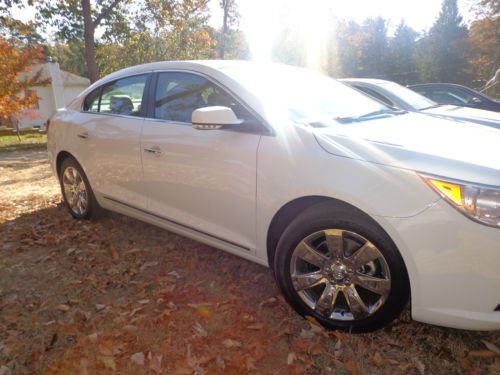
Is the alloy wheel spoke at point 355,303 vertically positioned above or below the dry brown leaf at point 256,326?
above

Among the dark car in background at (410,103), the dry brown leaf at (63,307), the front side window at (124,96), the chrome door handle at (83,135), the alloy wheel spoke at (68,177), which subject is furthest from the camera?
the dark car in background at (410,103)

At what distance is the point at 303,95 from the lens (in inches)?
117

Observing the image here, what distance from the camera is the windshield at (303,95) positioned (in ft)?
8.83

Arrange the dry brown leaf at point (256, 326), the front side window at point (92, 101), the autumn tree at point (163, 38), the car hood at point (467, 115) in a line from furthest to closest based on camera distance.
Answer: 1. the autumn tree at point (163, 38)
2. the car hood at point (467, 115)
3. the front side window at point (92, 101)
4. the dry brown leaf at point (256, 326)

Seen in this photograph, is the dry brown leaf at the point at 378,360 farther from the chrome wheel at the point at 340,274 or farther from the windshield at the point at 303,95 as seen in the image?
the windshield at the point at 303,95

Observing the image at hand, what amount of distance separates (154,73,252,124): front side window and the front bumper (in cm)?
143

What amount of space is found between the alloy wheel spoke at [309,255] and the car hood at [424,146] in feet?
1.92

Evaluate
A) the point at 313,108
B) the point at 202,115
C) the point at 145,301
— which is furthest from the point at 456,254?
the point at 145,301

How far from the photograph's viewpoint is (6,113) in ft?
41.6

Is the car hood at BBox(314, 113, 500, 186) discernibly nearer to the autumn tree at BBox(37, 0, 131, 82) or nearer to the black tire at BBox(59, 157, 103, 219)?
the black tire at BBox(59, 157, 103, 219)

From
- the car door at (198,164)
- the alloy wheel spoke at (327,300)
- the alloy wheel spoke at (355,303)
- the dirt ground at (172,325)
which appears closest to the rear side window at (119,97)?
the car door at (198,164)

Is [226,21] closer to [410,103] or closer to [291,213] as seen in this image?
[410,103]

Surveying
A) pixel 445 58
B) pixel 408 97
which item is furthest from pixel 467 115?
pixel 445 58

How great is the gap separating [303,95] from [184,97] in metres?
0.94
